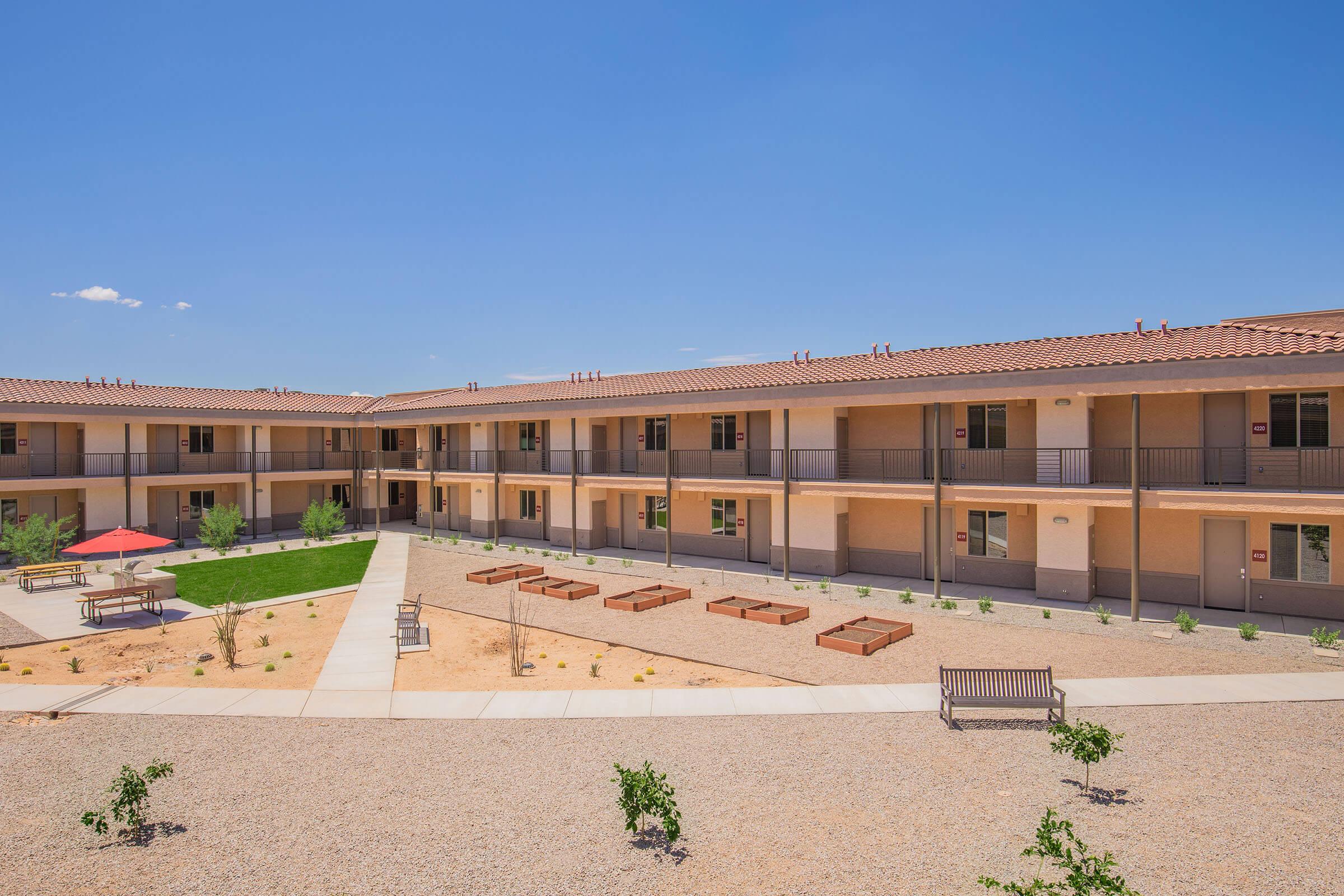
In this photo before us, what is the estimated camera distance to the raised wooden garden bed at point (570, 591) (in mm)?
22172

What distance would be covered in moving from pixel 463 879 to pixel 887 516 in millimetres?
19748

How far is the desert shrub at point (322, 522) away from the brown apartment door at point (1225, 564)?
3525cm

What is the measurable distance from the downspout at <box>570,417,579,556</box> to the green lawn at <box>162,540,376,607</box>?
27.0ft

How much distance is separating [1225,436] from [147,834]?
2420 centimetres

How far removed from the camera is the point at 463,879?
7.77m

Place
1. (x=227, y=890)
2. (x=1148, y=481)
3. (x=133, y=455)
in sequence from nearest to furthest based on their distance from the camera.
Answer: (x=227, y=890), (x=1148, y=481), (x=133, y=455)

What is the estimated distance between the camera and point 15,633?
18.1m

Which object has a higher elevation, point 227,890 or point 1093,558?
point 1093,558

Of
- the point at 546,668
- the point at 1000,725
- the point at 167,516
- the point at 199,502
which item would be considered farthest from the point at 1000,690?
the point at 199,502

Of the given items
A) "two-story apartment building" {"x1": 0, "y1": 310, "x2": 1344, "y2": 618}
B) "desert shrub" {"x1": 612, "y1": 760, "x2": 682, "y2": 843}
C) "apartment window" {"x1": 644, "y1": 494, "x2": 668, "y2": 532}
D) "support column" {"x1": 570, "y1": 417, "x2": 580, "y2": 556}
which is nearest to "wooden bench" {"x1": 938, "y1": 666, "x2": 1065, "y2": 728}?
"desert shrub" {"x1": 612, "y1": 760, "x2": 682, "y2": 843}

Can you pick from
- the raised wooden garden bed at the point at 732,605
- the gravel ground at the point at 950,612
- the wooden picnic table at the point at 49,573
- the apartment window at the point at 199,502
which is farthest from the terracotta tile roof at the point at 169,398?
the raised wooden garden bed at the point at 732,605

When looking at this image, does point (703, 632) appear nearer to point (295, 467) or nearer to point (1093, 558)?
point (1093, 558)

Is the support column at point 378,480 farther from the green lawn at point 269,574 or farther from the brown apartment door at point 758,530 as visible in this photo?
the brown apartment door at point 758,530

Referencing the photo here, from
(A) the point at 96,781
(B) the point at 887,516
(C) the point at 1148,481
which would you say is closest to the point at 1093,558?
(C) the point at 1148,481
